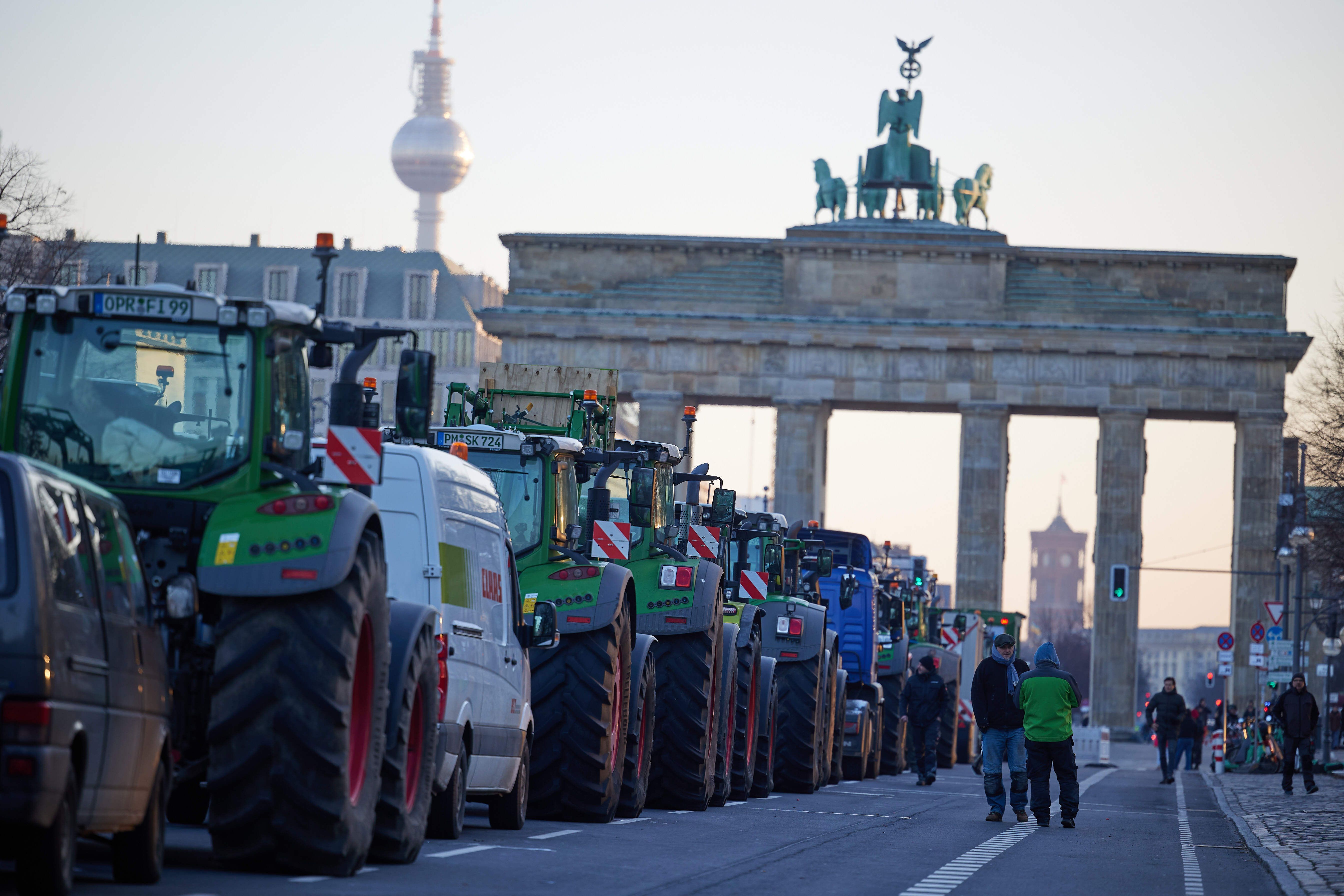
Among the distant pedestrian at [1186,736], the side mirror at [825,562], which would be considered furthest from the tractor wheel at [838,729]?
the distant pedestrian at [1186,736]

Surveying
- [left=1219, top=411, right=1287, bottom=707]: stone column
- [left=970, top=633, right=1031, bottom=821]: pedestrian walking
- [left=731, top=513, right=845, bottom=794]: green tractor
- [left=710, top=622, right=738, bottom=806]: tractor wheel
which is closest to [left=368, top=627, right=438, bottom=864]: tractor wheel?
[left=710, top=622, right=738, bottom=806]: tractor wheel

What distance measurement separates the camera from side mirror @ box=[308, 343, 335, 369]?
427 inches

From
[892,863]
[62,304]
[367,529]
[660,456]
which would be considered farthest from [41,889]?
[660,456]

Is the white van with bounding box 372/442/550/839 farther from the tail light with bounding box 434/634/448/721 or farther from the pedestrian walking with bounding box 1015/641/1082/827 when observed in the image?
the pedestrian walking with bounding box 1015/641/1082/827

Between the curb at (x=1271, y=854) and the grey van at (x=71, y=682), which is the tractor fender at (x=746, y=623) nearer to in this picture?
the curb at (x=1271, y=854)

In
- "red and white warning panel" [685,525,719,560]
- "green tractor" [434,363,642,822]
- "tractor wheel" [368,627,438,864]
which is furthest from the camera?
"red and white warning panel" [685,525,719,560]

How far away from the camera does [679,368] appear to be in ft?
245

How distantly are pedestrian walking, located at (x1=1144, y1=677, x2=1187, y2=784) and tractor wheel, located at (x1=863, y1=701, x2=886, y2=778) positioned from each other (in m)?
5.76

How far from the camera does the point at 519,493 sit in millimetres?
16141

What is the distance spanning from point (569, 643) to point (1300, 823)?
9.87 metres

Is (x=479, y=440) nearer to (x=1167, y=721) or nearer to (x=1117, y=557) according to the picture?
(x=1167, y=721)

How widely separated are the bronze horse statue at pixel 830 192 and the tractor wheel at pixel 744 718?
5455 centimetres

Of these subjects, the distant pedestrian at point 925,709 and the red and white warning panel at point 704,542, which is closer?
the red and white warning panel at point 704,542

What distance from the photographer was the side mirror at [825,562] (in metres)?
27.6
